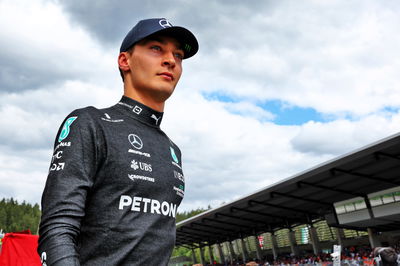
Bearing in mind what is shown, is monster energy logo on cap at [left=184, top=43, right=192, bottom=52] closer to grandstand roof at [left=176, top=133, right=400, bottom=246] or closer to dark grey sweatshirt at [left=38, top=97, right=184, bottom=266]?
dark grey sweatshirt at [left=38, top=97, right=184, bottom=266]

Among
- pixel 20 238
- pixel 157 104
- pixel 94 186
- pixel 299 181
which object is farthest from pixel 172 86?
pixel 299 181

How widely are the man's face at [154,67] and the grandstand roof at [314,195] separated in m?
14.0

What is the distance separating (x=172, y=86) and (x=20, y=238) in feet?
13.9

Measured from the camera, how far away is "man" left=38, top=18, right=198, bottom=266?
1161 mm

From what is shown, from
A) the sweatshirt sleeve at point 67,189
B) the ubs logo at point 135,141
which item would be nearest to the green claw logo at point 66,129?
the sweatshirt sleeve at point 67,189

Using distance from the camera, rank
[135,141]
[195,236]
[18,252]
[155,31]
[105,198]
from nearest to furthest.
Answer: [105,198]
[135,141]
[155,31]
[18,252]
[195,236]

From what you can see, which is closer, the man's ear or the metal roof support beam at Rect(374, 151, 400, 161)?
the man's ear

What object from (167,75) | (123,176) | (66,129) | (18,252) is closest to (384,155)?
(18,252)

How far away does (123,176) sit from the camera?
1315 millimetres

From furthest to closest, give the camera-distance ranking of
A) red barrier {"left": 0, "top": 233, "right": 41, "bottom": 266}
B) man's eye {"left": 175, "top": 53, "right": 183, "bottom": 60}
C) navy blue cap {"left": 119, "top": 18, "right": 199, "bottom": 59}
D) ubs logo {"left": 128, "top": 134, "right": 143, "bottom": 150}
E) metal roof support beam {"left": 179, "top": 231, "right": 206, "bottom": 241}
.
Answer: metal roof support beam {"left": 179, "top": 231, "right": 206, "bottom": 241} → red barrier {"left": 0, "top": 233, "right": 41, "bottom": 266} → man's eye {"left": 175, "top": 53, "right": 183, "bottom": 60} → navy blue cap {"left": 119, "top": 18, "right": 199, "bottom": 59} → ubs logo {"left": 128, "top": 134, "right": 143, "bottom": 150}

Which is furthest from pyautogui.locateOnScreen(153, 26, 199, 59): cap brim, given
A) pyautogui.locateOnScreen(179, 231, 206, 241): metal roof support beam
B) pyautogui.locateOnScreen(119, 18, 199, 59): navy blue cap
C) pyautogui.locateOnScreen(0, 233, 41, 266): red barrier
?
pyautogui.locateOnScreen(179, 231, 206, 241): metal roof support beam

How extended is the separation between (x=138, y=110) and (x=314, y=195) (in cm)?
2426

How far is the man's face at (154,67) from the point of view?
1.63 meters

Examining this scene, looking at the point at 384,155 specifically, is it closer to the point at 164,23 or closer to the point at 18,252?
the point at 18,252
